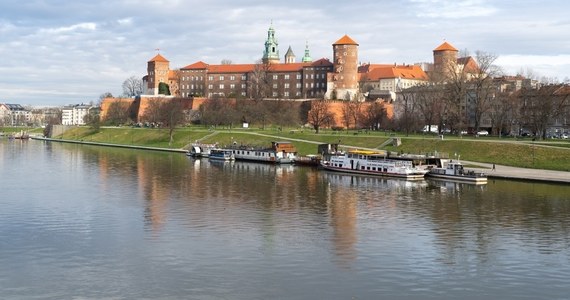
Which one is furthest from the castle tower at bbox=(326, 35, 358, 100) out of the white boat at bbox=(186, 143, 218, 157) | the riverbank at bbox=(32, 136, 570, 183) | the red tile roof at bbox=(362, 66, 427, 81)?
the riverbank at bbox=(32, 136, 570, 183)

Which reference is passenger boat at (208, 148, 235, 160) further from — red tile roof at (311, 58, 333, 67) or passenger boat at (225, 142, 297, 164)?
red tile roof at (311, 58, 333, 67)

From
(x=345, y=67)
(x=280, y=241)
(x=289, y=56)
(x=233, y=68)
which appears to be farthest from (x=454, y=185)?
(x=289, y=56)

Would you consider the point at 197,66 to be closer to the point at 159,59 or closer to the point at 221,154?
the point at 159,59

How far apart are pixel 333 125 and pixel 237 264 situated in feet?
277

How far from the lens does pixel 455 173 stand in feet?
162

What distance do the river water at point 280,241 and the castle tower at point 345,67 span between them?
249 feet

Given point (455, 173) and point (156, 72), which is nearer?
point (455, 173)

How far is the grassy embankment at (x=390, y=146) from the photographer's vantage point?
177ft

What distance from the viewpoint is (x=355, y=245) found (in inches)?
988

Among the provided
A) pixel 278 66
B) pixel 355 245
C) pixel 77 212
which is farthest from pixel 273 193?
pixel 278 66

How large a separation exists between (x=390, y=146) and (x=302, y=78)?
224 ft

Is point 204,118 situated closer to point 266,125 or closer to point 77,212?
point 266,125

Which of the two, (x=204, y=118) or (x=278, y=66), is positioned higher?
(x=278, y=66)

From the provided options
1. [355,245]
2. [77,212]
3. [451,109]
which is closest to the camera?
[355,245]
